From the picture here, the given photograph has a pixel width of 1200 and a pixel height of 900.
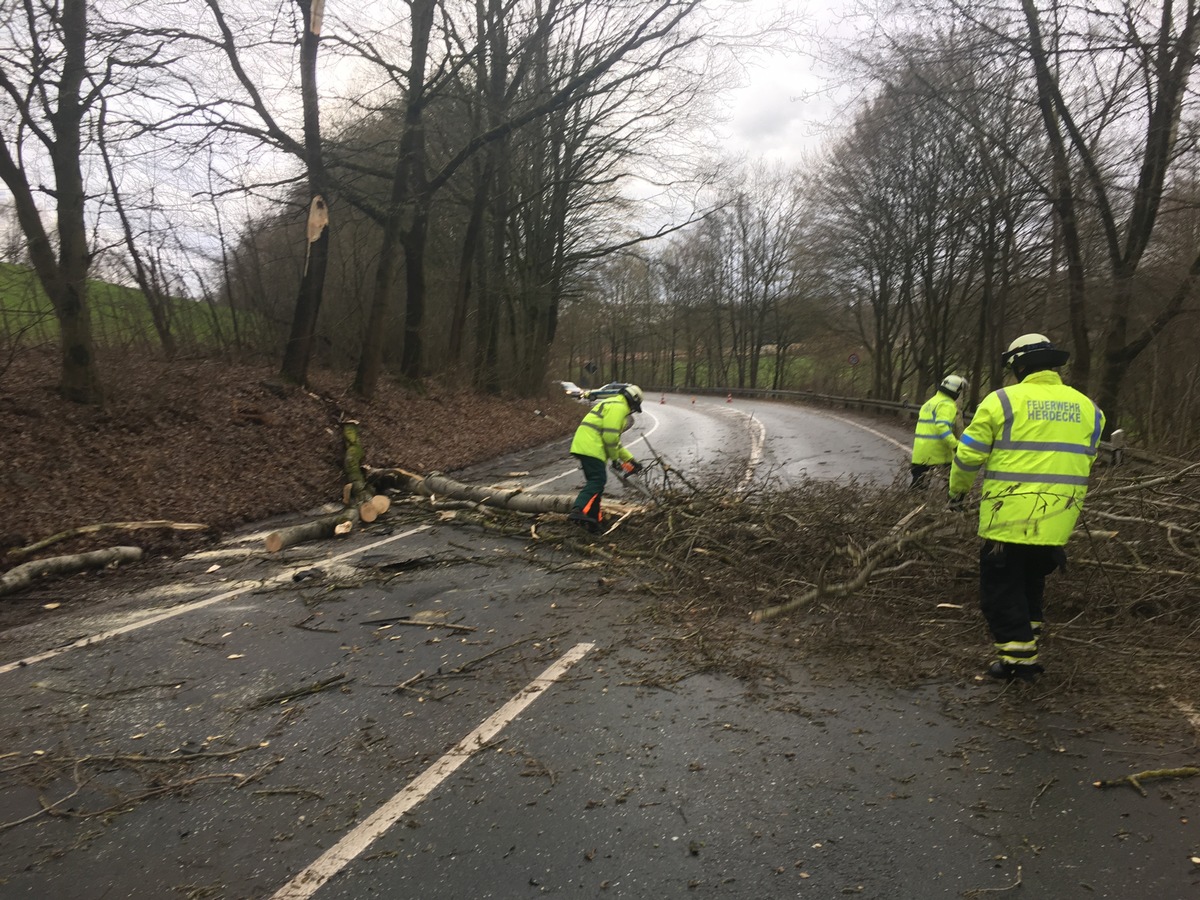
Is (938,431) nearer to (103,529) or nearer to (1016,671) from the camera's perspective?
(1016,671)

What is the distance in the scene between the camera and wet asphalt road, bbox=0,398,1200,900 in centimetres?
283

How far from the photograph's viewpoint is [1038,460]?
419 cm

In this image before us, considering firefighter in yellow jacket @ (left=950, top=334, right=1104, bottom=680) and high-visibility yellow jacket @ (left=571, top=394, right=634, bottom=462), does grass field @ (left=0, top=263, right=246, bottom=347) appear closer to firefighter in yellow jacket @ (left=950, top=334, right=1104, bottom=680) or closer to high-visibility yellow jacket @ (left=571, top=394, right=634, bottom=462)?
high-visibility yellow jacket @ (left=571, top=394, right=634, bottom=462)

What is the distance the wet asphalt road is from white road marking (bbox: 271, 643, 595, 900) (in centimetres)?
2

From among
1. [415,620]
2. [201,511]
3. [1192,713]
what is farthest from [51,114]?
[1192,713]

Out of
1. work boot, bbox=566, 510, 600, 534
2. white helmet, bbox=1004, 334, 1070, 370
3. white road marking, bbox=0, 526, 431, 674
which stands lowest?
white road marking, bbox=0, 526, 431, 674

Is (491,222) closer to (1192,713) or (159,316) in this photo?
(159,316)

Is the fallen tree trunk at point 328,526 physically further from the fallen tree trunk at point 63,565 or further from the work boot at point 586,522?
the work boot at point 586,522

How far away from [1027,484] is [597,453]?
4597 mm

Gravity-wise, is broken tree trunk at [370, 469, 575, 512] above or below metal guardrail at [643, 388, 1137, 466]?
below

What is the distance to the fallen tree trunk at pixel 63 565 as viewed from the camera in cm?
666

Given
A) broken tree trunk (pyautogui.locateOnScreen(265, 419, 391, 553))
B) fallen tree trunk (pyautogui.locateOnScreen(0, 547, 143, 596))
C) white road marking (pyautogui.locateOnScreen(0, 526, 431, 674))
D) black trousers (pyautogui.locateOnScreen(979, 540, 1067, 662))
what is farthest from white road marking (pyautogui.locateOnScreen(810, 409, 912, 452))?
fallen tree trunk (pyautogui.locateOnScreen(0, 547, 143, 596))

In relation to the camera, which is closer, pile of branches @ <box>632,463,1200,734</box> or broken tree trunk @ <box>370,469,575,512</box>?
pile of branches @ <box>632,463,1200,734</box>

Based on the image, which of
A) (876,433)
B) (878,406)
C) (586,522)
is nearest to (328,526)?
(586,522)
